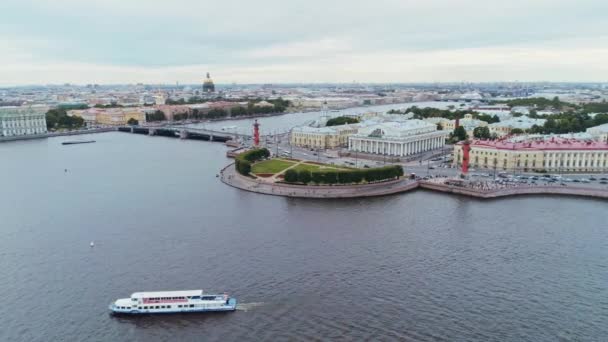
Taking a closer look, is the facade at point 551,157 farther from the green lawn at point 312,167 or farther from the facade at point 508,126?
the facade at point 508,126

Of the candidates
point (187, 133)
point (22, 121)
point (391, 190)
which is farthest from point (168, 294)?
point (22, 121)

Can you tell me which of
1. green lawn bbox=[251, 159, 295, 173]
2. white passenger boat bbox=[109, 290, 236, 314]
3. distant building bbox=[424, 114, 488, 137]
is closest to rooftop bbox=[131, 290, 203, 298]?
white passenger boat bbox=[109, 290, 236, 314]

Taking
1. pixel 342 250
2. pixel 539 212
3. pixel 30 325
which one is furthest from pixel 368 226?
pixel 30 325

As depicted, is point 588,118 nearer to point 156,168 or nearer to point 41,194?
point 156,168

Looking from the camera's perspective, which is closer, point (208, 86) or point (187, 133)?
point (187, 133)

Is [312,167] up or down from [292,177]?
down

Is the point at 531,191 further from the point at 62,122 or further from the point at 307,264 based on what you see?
the point at 62,122

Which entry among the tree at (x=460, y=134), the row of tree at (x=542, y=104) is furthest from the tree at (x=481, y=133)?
the row of tree at (x=542, y=104)
